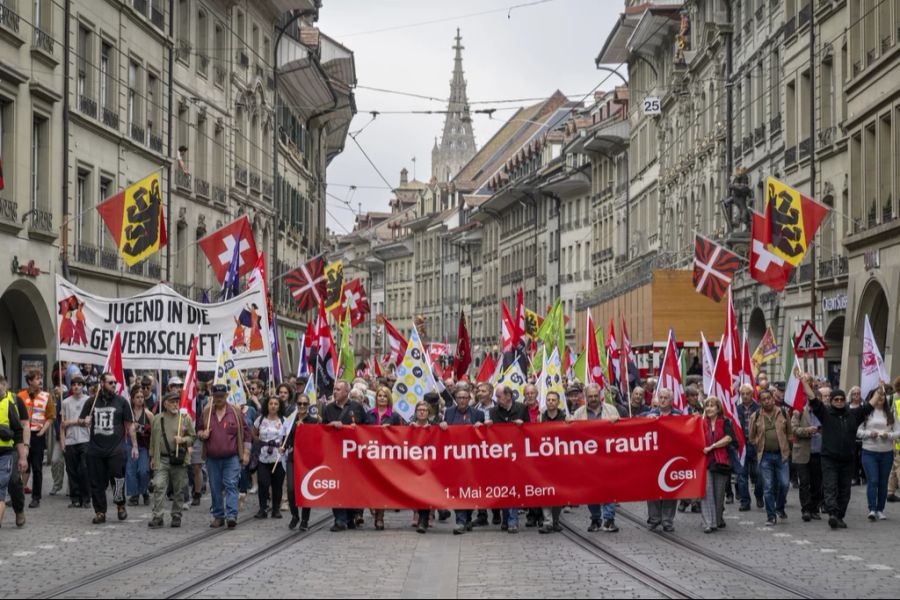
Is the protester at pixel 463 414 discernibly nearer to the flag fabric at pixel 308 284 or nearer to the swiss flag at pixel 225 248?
the swiss flag at pixel 225 248

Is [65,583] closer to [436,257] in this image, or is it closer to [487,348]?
[487,348]

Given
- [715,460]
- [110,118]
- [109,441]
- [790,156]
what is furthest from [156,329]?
[790,156]

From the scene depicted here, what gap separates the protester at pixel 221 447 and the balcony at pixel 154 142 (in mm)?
22061

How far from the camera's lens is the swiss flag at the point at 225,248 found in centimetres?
2908

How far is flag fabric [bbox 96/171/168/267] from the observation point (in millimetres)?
26969

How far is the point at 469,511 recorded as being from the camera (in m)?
19.8

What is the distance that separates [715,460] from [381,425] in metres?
3.97

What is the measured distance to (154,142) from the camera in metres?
41.3

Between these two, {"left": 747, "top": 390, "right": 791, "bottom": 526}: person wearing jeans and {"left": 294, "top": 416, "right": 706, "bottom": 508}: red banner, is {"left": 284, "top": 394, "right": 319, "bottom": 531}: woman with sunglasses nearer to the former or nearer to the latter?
{"left": 294, "top": 416, "right": 706, "bottom": 508}: red banner

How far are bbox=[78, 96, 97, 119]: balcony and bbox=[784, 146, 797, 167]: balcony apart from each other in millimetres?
18106

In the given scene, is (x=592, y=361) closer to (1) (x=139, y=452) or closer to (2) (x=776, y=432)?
(2) (x=776, y=432)

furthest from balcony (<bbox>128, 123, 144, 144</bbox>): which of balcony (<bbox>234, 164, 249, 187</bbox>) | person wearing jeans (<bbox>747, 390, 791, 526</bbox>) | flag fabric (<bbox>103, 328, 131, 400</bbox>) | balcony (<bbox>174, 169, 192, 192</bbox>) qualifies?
person wearing jeans (<bbox>747, 390, 791, 526</bbox>)

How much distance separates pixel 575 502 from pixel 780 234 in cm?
1226

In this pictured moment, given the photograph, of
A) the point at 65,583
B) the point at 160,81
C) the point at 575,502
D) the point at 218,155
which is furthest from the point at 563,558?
the point at 218,155
